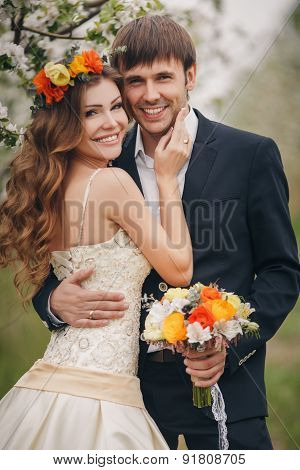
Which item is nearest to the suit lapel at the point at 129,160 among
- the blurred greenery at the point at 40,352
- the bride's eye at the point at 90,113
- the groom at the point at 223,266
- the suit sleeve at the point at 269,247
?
the groom at the point at 223,266

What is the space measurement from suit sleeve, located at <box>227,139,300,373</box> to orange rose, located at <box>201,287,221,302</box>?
0.24 meters

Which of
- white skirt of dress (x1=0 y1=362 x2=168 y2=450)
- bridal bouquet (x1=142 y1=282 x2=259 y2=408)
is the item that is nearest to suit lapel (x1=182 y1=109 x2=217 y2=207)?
bridal bouquet (x1=142 y1=282 x2=259 y2=408)

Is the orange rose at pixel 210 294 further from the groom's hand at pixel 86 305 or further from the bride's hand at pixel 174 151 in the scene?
the bride's hand at pixel 174 151

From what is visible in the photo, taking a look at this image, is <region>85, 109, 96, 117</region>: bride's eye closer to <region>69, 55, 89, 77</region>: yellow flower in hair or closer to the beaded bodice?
<region>69, 55, 89, 77</region>: yellow flower in hair

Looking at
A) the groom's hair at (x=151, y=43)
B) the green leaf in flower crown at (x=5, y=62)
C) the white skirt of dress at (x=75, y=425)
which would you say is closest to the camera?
the white skirt of dress at (x=75, y=425)

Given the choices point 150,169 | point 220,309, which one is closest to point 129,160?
point 150,169

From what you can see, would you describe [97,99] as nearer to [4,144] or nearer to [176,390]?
[4,144]

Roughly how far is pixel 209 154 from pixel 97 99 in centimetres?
46

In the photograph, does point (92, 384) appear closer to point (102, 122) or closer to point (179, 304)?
point (179, 304)

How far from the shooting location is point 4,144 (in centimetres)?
348

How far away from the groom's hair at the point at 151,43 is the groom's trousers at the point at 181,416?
3.69 ft

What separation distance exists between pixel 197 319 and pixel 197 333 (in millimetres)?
45

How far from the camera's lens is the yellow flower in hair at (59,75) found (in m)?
2.89

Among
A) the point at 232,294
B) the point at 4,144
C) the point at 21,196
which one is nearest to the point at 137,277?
the point at 232,294
